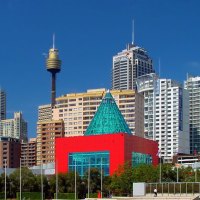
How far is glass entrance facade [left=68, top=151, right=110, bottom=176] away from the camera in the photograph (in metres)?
115

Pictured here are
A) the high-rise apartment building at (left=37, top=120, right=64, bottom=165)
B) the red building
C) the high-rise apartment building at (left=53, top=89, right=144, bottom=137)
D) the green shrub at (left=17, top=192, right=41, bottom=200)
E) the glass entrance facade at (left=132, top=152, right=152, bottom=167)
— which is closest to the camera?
the green shrub at (left=17, top=192, right=41, bottom=200)

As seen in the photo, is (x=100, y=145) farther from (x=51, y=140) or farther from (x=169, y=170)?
(x=51, y=140)

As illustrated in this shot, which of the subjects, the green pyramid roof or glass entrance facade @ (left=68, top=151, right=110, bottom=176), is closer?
glass entrance facade @ (left=68, top=151, right=110, bottom=176)

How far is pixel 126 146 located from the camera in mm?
114375

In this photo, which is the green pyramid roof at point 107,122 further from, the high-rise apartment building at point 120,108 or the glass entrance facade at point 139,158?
the high-rise apartment building at point 120,108

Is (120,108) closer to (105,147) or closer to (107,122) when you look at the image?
(107,122)

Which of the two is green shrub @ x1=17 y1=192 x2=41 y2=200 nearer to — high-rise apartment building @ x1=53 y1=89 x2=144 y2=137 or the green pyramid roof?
the green pyramid roof

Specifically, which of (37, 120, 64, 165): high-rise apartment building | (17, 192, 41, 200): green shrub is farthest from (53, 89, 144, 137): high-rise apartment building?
(17, 192, 41, 200): green shrub

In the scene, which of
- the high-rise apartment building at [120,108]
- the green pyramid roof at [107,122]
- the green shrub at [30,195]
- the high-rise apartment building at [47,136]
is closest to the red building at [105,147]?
the green pyramid roof at [107,122]

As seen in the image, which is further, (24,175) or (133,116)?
(133,116)

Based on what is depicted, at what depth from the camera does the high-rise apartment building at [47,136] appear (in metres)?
188

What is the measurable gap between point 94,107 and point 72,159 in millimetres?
78433

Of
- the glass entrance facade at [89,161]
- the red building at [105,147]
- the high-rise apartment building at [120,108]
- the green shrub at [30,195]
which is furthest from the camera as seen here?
the high-rise apartment building at [120,108]

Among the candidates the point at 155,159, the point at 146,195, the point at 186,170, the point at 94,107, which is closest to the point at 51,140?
the point at 94,107
